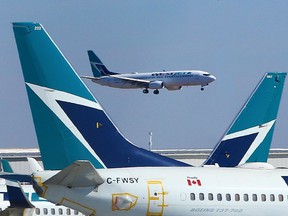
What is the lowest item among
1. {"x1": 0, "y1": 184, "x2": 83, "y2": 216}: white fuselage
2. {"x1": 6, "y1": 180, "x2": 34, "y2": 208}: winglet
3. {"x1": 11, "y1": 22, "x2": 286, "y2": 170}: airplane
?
{"x1": 0, "y1": 184, "x2": 83, "y2": 216}: white fuselage

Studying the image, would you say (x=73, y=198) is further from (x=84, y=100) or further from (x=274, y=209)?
(x=274, y=209)

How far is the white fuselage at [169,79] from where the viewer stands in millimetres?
144000

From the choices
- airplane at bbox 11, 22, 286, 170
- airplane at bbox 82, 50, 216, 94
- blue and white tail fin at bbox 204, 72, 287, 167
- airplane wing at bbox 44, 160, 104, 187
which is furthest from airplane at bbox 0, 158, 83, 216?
airplane at bbox 82, 50, 216, 94

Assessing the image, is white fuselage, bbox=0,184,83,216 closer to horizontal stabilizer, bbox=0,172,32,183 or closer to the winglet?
the winglet

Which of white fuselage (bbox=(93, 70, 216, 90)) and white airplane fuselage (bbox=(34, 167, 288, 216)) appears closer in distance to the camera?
white airplane fuselage (bbox=(34, 167, 288, 216))

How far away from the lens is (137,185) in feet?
107

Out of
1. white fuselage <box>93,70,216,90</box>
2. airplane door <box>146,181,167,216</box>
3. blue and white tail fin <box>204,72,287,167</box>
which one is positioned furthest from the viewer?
white fuselage <box>93,70,216,90</box>

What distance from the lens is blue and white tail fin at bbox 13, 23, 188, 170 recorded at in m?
33.5

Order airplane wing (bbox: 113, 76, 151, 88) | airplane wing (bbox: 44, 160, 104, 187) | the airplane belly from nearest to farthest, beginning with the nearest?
airplane wing (bbox: 44, 160, 104, 187), airplane wing (bbox: 113, 76, 151, 88), the airplane belly

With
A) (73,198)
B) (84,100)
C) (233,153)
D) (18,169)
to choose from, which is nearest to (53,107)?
(84,100)

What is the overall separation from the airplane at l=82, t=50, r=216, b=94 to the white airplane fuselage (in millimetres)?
106727

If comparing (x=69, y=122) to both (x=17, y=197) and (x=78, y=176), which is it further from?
(x=17, y=197)

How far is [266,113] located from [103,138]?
558 inches

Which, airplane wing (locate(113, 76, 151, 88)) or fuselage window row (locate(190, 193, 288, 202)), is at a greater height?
fuselage window row (locate(190, 193, 288, 202))
